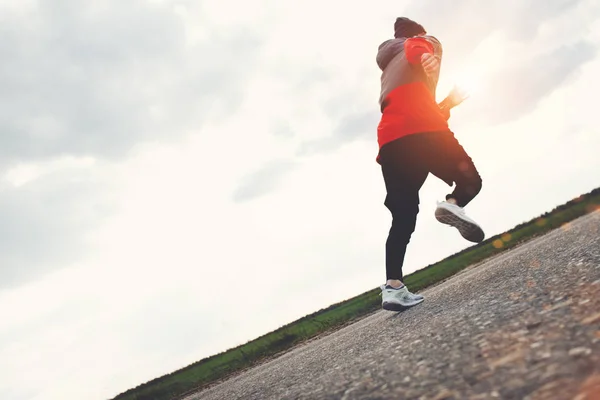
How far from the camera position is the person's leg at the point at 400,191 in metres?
3.81

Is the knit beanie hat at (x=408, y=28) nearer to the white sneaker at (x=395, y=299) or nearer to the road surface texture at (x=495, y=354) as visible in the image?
the white sneaker at (x=395, y=299)

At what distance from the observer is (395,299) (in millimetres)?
4145

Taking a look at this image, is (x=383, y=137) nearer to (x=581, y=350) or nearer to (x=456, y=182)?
(x=456, y=182)

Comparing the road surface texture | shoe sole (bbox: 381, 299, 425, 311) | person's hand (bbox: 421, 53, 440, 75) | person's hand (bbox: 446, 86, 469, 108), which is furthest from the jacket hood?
the road surface texture

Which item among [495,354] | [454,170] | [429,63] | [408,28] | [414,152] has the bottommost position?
[495,354]

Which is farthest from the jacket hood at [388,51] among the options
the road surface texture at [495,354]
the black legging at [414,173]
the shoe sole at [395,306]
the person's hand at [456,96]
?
the road surface texture at [495,354]

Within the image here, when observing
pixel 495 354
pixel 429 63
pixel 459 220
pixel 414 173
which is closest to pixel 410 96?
pixel 429 63

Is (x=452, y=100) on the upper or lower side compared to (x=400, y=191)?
upper

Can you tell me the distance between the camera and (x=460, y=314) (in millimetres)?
2609

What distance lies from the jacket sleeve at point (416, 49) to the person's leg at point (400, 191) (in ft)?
2.16

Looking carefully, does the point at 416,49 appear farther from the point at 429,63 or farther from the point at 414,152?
the point at 414,152

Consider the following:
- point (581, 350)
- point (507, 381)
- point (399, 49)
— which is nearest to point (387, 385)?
point (507, 381)

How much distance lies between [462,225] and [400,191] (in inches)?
22.7

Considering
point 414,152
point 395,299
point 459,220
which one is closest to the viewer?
point 459,220
